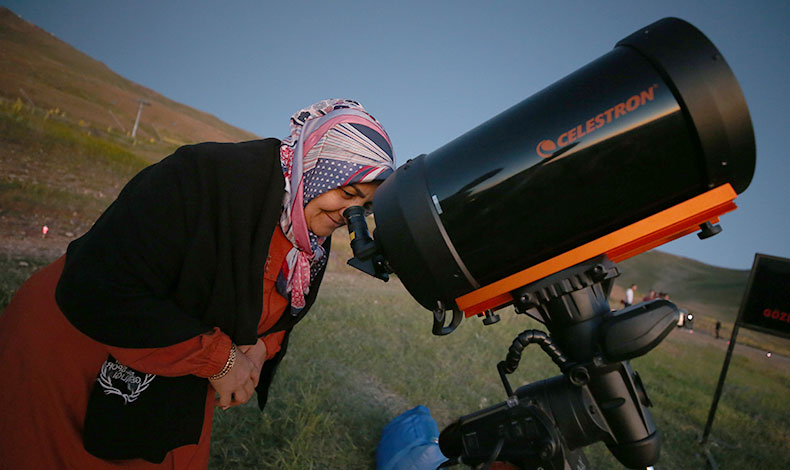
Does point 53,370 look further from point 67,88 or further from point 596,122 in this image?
point 67,88

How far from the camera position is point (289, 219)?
4.61ft

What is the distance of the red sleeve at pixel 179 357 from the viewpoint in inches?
43.8

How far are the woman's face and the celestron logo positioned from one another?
708mm

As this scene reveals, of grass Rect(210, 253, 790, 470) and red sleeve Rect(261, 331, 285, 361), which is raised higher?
red sleeve Rect(261, 331, 285, 361)

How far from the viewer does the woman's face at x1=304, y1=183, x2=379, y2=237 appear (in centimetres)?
140

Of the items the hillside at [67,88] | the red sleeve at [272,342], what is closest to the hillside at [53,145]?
the hillside at [67,88]

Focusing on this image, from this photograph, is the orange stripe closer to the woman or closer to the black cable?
the black cable

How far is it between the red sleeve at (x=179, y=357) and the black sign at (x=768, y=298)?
4.56 m

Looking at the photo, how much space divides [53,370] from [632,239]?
69.8 inches

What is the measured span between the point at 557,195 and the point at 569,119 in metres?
0.18

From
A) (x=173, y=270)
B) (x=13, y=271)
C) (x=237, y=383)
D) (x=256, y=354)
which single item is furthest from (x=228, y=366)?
(x=13, y=271)

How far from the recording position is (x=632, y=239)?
86cm

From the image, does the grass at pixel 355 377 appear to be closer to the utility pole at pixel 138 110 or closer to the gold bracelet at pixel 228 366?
the gold bracelet at pixel 228 366

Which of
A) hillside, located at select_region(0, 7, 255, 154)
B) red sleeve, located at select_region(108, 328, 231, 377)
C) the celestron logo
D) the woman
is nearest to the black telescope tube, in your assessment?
the celestron logo
